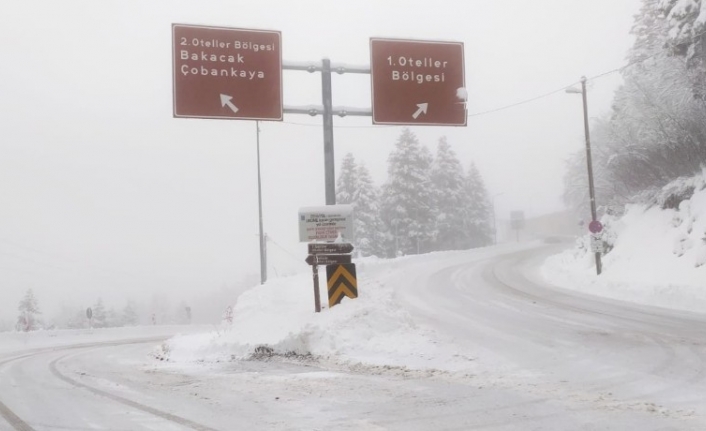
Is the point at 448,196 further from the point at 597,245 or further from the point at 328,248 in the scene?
the point at 328,248

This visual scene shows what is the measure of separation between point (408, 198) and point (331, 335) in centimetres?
4351

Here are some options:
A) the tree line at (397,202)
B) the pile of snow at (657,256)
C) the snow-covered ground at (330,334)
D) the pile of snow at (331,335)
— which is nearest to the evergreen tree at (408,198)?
the tree line at (397,202)

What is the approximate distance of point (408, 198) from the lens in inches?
2133

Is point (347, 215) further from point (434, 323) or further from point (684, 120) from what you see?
point (684, 120)

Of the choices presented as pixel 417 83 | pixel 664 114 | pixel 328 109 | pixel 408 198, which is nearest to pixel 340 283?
pixel 328 109

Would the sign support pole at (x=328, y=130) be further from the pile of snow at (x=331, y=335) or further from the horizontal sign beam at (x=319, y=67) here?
the pile of snow at (x=331, y=335)

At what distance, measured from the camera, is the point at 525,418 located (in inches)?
235

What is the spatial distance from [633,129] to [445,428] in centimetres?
2506

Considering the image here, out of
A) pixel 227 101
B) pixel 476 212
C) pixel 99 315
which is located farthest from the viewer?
pixel 99 315

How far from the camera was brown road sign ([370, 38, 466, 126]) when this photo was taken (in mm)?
14656

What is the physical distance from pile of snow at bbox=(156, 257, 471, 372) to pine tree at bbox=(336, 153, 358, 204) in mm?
38337

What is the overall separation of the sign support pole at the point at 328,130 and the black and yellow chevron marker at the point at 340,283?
196cm

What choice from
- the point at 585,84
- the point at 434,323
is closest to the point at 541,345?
the point at 434,323

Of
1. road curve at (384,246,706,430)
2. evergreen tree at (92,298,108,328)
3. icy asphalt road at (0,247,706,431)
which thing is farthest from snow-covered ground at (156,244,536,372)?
evergreen tree at (92,298,108,328)
